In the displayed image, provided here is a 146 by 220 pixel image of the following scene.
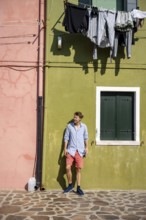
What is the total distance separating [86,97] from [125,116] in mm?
1202

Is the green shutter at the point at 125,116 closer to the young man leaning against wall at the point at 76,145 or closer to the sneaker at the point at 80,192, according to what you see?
the young man leaning against wall at the point at 76,145

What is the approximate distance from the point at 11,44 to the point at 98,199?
4.66m

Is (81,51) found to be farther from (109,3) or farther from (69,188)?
(69,188)

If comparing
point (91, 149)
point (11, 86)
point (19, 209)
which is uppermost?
point (11, 86)

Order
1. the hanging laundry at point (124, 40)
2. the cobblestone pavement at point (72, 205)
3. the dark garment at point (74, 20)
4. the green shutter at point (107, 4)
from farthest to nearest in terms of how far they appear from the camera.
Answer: the green shutter at point (107, 4) → the hanging laundry at point (124, 40) → the dark garment at point (74, 20) → the cobblestone pavement at point (72, 205)

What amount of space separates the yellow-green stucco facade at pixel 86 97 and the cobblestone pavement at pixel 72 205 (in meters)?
0.49

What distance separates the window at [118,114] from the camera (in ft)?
28.7

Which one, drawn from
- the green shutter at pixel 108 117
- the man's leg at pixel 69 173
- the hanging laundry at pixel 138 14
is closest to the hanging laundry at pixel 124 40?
the hanging laundry at pixel 138 14

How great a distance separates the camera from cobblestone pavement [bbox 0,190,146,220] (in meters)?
6.50

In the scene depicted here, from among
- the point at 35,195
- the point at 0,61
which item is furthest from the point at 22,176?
the point at 0,61

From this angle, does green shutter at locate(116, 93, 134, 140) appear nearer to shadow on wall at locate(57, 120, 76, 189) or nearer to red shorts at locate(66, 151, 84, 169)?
red shorts at locate(66, 151, 84, 169)

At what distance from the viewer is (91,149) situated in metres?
8.65

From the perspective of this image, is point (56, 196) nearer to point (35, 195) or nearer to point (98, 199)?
point (35, 195)

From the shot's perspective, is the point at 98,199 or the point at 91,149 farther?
the point at 91,149
